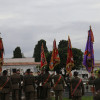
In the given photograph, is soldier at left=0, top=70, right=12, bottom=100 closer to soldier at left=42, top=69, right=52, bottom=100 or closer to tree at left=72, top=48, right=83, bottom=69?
soldier at left=42, top=69, right=52, bottom=100

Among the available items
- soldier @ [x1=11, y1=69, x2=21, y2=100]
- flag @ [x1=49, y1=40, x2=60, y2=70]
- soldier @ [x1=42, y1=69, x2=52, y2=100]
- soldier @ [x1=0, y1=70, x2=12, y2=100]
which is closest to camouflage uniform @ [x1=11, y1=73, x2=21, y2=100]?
soldier @ [x1=11, y1=69, x2=21, y2=100]

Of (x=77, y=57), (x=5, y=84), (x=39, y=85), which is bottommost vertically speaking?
(x=39, y=85)

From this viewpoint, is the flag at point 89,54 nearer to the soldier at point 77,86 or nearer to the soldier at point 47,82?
the soldier at point 77,86

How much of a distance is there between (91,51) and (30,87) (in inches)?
158

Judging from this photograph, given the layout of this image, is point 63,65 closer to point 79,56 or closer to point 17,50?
point 79,56

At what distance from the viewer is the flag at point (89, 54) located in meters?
17.0

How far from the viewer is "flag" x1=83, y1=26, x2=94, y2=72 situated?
1697 centimetres

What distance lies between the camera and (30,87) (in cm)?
1817

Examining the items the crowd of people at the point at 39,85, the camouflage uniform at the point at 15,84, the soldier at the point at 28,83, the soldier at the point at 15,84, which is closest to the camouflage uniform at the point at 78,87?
the crowd of people at the point at 39,85

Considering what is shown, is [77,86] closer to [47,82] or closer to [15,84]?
[15,84]

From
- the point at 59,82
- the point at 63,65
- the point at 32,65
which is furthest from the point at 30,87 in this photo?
the point at 32,65

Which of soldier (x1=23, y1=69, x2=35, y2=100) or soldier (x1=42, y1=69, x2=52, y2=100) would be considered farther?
soldier (x1=42, y1=69, x2=52, y2=100)

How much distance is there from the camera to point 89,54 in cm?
1725

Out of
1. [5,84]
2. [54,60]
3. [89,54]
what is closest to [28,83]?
[5,84]
